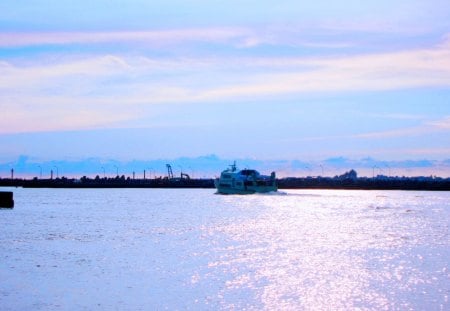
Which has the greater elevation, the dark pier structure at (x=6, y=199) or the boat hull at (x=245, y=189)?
the boat hull at (x=245, y=189)

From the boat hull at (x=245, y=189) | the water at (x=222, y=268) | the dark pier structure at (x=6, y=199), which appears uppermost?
the boat hull at (x=245, y=189)

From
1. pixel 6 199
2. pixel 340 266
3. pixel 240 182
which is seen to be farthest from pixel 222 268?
pixel 240 182

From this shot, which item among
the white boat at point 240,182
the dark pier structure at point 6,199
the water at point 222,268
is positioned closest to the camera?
the water at point 222,268

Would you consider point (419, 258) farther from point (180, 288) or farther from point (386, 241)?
point (180, 288)

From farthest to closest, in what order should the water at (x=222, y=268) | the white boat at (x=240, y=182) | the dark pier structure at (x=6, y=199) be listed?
1. the white boat at (x=240, y=182)
2. the dark pier structure at (x=6, y=199)
3. the water at (x=222, y=268)

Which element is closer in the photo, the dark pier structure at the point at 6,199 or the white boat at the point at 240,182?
the dark pier structure at the point at 6,199

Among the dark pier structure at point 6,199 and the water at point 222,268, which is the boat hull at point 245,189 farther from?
the water at point 222,268

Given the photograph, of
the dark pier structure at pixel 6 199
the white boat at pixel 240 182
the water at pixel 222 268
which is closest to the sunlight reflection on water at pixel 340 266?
the water at pixel 222 268

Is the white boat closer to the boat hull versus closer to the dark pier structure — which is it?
the boat hull

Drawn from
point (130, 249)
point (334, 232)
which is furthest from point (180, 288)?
point (334, 232)

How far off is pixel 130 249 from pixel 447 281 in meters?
20.2

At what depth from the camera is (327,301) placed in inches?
1146

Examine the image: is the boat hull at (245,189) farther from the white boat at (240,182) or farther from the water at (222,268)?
the water at (222,268)

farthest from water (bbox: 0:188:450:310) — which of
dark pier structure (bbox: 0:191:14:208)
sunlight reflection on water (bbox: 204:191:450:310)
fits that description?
dark pier structure (bbox: 0:191:14:208)
